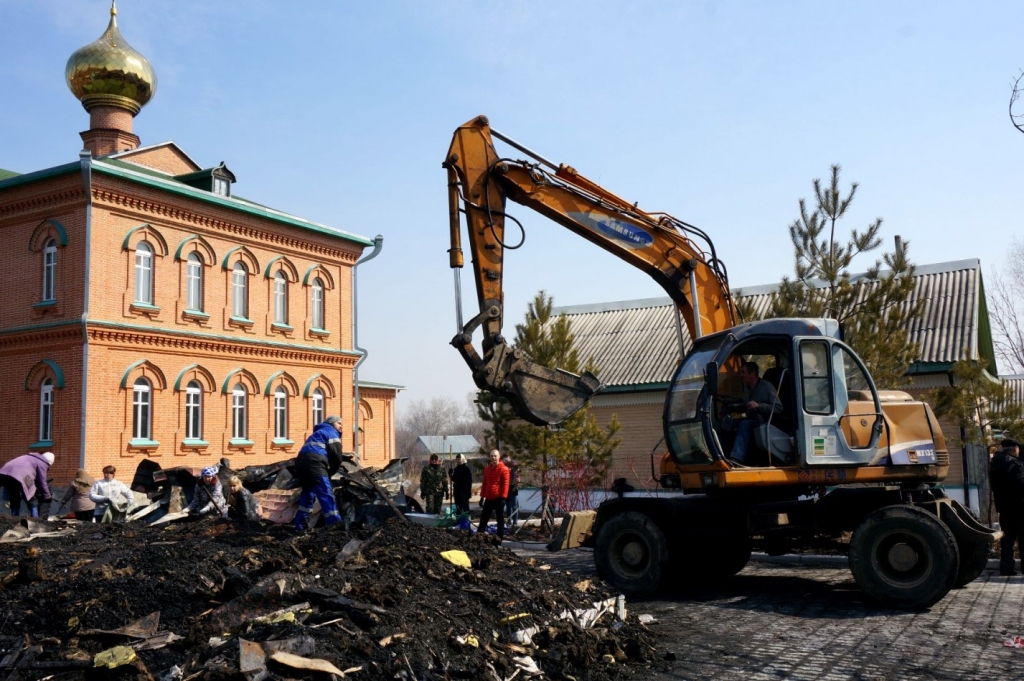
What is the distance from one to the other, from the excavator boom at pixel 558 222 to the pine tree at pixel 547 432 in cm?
795

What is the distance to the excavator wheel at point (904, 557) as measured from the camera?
951cm

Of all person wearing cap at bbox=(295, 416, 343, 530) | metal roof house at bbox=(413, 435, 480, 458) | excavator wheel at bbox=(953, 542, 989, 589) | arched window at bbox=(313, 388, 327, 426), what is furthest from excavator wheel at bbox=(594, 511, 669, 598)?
metal roof house at bbox=(413, 435, 480, 458)

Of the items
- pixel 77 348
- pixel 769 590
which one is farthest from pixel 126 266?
pixel 769 590

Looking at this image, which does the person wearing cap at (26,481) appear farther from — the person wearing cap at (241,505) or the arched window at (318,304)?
the arched window at (318,304)

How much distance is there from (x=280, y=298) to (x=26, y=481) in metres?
13.5

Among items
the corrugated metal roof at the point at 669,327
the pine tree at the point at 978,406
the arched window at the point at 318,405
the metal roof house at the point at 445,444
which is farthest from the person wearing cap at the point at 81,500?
the metal roof house at the point at 445,444

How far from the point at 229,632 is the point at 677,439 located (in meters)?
5.84


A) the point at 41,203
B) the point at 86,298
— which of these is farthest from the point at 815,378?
the point at 41,203

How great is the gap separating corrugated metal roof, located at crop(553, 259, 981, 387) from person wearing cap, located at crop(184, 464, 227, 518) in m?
9.73

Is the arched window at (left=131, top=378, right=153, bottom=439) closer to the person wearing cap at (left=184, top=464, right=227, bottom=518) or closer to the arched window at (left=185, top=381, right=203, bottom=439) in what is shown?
the arched window at (left=185, top=381, right=203, bottom=439)

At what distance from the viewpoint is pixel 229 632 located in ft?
22.1

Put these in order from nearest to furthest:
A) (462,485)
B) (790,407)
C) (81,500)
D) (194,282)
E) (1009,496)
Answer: (790,407) < (1009,496) < (81,500) < (462,485) < (194,282)

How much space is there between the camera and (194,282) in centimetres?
2670

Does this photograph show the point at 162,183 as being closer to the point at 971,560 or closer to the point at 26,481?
the point at 26,481
